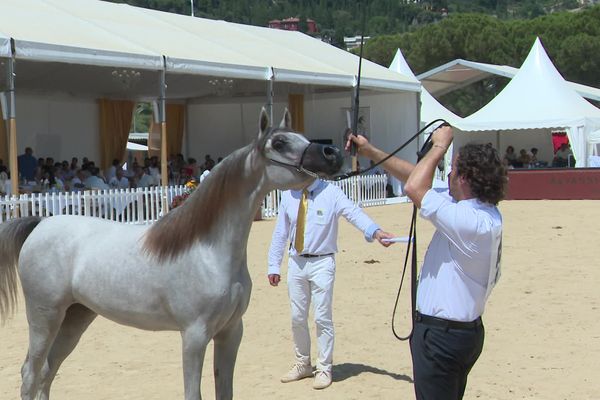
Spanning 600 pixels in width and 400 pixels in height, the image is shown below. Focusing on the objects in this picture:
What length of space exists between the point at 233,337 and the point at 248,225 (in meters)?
0.63

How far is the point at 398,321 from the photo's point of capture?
764cm

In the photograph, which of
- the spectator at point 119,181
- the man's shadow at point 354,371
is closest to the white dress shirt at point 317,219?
the man's shadow at point 354,371

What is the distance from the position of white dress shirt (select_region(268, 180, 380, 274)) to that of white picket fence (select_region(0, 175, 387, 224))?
8.63 m

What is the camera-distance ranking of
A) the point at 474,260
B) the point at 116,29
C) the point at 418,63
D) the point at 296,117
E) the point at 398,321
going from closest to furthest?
the point at 474,260
the point at 398,321
the point at 116,29
the point at 296,117
the point at 418,63

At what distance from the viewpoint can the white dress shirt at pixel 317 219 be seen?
5.69 meters

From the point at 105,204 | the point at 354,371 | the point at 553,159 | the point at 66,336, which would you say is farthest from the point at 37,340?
the point at 553,159

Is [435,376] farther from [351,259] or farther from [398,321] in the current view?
[351,259]

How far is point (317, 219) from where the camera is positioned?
5719 mm

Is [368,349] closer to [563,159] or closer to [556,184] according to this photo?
[556,184]

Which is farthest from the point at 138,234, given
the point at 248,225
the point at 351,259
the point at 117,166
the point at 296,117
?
the point at 296,117

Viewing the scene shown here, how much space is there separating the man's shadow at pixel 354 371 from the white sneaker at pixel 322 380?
0.17 meters

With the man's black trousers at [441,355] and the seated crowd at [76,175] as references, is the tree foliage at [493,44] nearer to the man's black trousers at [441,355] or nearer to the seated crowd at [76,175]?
the seated crowd at [76,175]

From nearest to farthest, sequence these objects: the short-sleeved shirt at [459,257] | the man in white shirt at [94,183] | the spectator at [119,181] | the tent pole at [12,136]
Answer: the short-sleeved shirt at [459,257] → the tent pole at [12,136] → the man in white shirt at [94,183] → the spectator at [119,181]

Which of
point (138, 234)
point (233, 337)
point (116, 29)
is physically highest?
point (116, 29)
